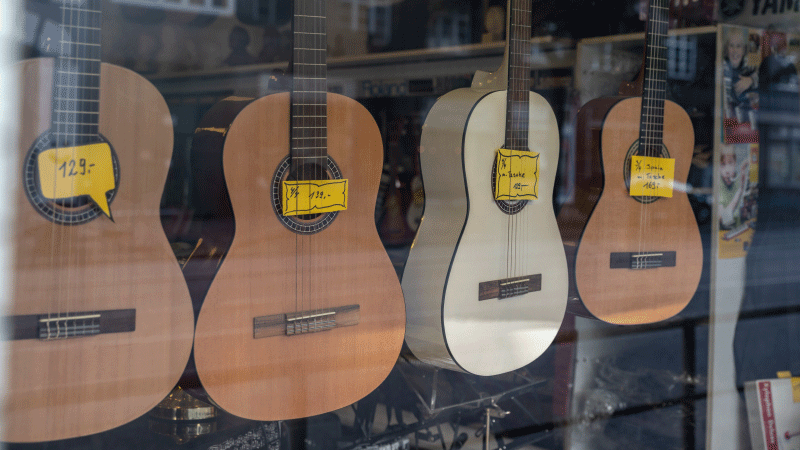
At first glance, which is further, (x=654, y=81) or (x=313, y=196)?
(x=654, y=81)

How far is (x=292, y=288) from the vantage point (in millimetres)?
1104

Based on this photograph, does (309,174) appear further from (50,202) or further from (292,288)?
(50,202)

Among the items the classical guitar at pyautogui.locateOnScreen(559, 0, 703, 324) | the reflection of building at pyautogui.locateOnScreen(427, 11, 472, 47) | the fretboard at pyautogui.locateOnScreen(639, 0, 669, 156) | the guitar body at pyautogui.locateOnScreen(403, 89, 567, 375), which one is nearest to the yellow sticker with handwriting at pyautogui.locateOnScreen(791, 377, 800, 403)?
the classical guitar at pyautogui.locateOnScreen(559, 0, 703, 324)

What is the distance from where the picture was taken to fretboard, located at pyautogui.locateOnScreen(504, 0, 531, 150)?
1.36 m

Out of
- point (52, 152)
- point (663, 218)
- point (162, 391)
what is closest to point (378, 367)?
point (162, 391)

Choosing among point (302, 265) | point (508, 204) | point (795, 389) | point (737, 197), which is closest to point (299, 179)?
point (302, 265)

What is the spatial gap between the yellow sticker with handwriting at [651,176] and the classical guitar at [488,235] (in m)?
0.23

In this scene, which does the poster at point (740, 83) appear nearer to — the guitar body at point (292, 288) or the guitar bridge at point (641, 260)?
the guitar bridge at point (641, 260)

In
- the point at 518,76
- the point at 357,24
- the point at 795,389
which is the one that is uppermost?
the point at 357,24

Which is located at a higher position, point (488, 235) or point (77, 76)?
point (77, 76)

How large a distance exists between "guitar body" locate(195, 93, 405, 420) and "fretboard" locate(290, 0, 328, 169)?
2cm

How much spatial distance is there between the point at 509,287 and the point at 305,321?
0.46m

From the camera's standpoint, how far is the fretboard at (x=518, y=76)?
1.36 metres

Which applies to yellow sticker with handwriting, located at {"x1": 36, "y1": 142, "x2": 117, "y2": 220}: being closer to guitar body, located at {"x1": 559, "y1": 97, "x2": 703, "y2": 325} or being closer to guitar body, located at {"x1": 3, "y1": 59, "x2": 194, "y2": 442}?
guitar body, located at {"x1": 3, "y1": 59, "x2": 194, "y2": 442}
